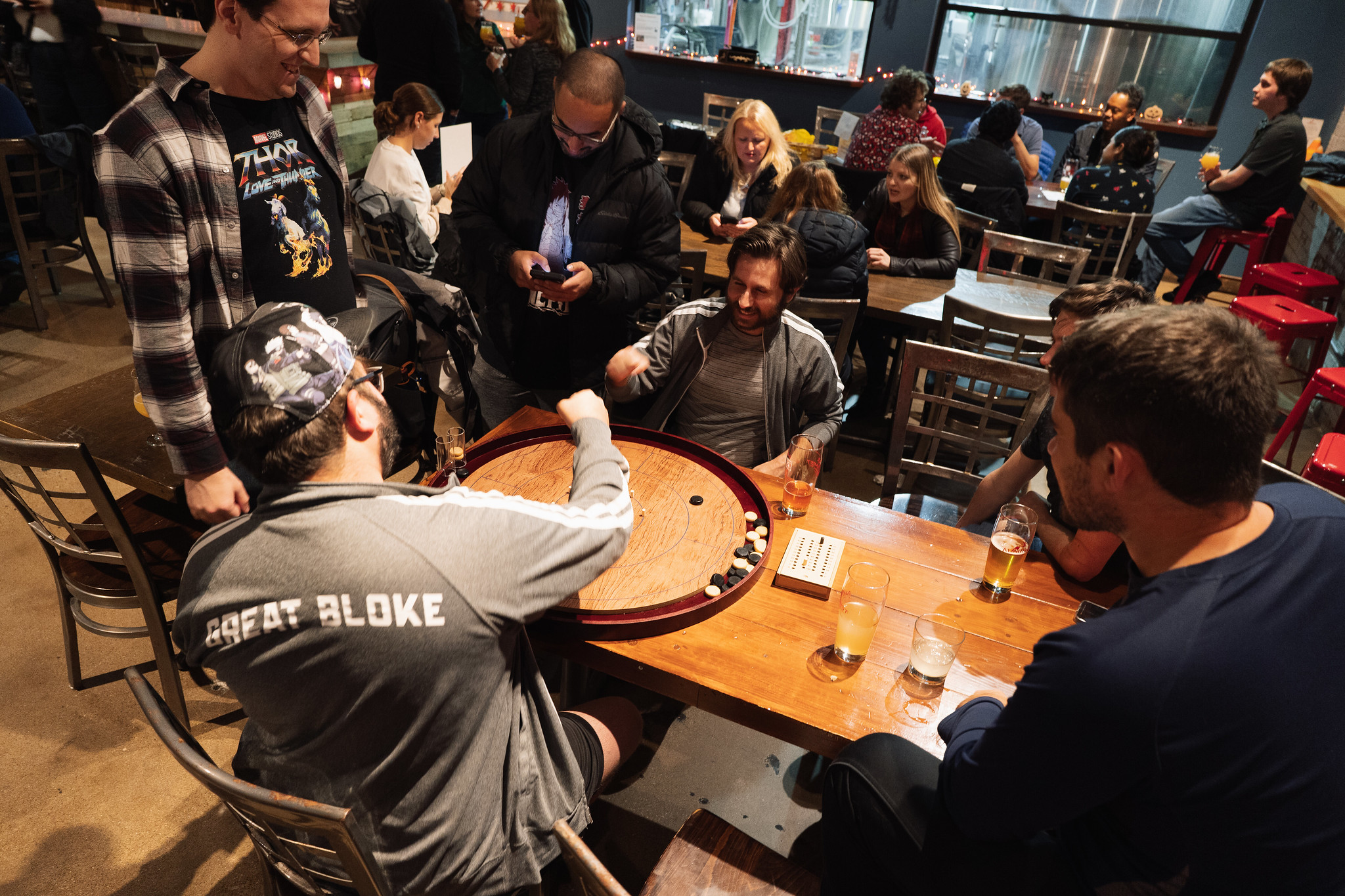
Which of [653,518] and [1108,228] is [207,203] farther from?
[1108,228]

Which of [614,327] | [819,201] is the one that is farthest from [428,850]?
[819,201]

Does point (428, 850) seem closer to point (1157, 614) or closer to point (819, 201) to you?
point (1157, 614)

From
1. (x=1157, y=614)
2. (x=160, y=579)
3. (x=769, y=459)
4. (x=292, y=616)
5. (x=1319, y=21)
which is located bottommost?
(x=160, y=579)

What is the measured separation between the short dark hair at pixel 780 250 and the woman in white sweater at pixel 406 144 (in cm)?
220

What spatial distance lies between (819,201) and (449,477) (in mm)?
2510

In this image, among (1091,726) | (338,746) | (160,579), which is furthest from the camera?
(160,579)

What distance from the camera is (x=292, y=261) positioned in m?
1.90

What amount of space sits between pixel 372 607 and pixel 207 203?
1.20 meters

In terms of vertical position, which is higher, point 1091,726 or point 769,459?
point 1091,726

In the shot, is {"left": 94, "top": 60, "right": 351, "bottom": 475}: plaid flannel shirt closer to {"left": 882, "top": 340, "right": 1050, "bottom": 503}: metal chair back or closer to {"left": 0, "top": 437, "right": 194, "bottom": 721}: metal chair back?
{"left": 0, "top": 437, "right": 194, "bottom": 721}: metal chair back

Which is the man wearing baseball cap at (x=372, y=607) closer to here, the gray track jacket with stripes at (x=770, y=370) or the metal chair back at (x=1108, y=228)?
the gray track jacket with stripes at (x=770, y=370)

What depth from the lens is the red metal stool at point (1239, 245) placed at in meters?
5.64

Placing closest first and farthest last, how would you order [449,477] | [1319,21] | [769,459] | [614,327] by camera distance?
[449,477] < [769,459] < [614,327] < [1319,21]

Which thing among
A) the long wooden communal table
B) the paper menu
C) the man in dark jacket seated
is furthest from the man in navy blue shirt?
the man in dark jacket seated
